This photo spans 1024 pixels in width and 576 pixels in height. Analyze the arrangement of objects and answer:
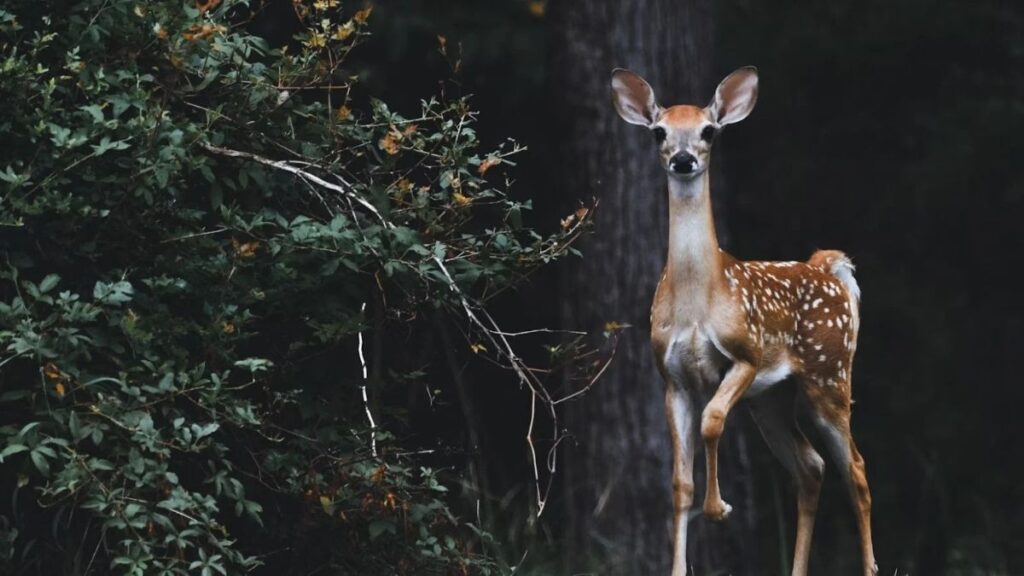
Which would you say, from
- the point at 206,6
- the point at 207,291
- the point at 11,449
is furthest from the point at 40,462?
the point at 206,6

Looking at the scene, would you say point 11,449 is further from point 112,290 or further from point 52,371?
point 112,290

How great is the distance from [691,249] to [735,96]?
22.0 inches

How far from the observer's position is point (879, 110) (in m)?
11.5

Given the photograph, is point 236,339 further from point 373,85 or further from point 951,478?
point 951,478

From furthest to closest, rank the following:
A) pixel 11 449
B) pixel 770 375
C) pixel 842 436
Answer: pixel 842 436 → pixel 770 375 → pixel 11 449

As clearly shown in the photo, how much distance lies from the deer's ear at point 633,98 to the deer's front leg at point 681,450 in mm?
831

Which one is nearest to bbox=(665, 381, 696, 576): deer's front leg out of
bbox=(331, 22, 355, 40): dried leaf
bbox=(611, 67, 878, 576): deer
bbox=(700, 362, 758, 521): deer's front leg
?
bbox=(611, 67, 878, 576): deer

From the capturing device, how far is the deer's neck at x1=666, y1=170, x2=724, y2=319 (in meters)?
5.57

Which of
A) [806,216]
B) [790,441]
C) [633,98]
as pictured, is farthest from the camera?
[806,216]

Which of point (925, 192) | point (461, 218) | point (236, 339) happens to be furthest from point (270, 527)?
point (925, 192)

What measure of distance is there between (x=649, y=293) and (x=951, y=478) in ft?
15.2

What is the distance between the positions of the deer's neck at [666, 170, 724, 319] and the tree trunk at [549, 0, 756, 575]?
2.13m

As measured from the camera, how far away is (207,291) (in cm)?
559

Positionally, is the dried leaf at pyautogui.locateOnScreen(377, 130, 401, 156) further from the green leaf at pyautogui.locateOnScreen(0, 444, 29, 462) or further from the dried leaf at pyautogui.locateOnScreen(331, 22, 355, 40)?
the green leaf at pyautogui.locateOnScreen(0, 444, 29, 462)
